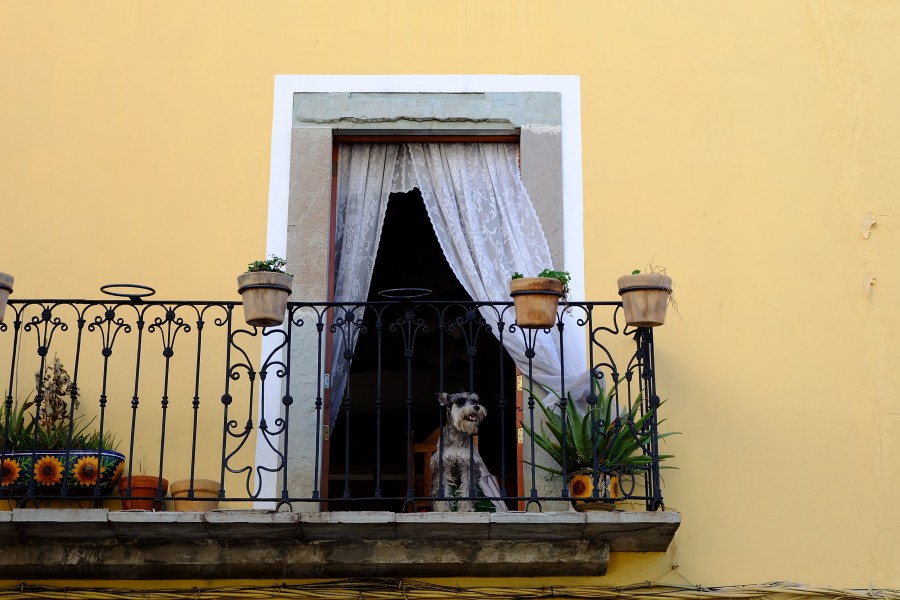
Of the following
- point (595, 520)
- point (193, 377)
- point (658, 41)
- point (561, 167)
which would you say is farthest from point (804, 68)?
point (193, 377)

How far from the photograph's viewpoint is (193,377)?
760 centimetres

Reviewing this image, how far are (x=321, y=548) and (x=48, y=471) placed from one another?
4.44 ft

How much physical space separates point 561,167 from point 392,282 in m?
2.57

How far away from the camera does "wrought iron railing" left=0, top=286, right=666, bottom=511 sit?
695 cm

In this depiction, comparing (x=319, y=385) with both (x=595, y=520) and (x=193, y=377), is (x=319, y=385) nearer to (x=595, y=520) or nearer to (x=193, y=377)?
(x=193, y=377)

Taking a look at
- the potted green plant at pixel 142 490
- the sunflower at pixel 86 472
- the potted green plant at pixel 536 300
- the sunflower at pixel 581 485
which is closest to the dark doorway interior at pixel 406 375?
the sunflower at pixel 581 485

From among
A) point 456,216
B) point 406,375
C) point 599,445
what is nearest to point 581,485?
point 599,445

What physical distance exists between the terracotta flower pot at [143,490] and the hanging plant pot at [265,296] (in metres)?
0.93

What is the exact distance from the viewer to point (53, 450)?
7020 millimetres

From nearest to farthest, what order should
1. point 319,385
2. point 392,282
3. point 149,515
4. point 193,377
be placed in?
point 149,515 → point 319,385 → point 193,377 → point 392,282

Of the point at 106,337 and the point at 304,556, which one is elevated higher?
the point at 106,337

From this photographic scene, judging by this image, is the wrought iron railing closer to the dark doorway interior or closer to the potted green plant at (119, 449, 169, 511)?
the potted green plant at (119, 449, 169, 511)

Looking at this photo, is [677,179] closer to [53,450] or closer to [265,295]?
[265,295]

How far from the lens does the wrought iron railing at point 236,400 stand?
6953mm
